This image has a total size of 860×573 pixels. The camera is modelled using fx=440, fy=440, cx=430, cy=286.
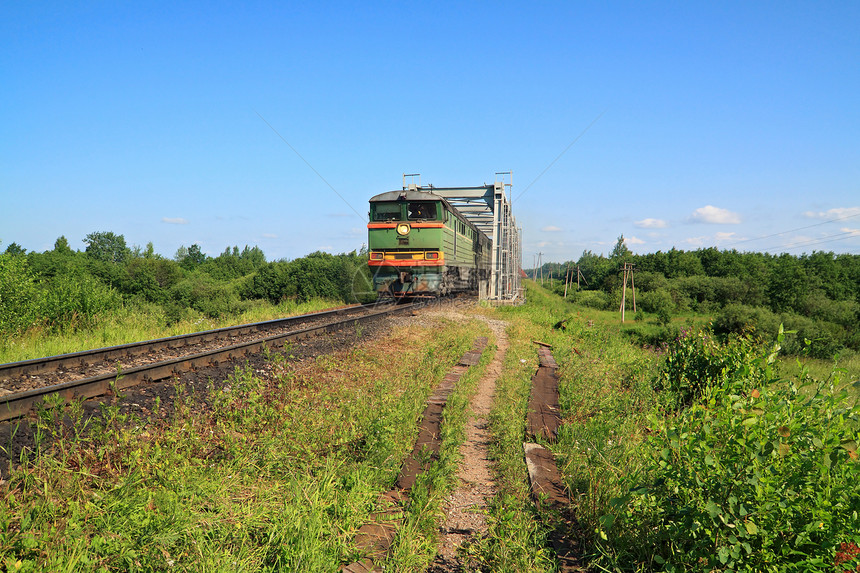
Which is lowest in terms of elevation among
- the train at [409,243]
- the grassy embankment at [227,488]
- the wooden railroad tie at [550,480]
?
the wooden railroad tie at [550,480]

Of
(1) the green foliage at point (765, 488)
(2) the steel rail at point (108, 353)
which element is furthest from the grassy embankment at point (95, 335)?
(1) the green foliage at point (765, 488)

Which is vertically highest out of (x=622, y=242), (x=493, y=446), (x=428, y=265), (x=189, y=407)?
(x=622, y=242)

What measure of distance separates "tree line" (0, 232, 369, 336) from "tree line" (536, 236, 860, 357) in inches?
1116

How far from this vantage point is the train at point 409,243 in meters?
16.1

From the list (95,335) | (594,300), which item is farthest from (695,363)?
(594,300)

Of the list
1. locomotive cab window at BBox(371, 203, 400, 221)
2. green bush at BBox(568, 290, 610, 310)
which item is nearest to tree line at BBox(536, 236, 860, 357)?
green bush at BBox(568, 290, 610, 310)

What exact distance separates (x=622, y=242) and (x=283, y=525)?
95658mm

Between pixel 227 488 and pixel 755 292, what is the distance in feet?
187

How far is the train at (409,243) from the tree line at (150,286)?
255 inches

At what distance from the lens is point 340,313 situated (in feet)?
47.2

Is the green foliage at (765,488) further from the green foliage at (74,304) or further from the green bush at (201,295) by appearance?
the green bush at (201,295)

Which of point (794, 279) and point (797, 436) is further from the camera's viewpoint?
point (794, 279)

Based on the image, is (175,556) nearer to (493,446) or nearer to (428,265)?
(493,446)

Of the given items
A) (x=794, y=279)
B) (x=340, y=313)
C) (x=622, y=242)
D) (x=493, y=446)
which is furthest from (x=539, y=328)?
(x=622, y=242)
